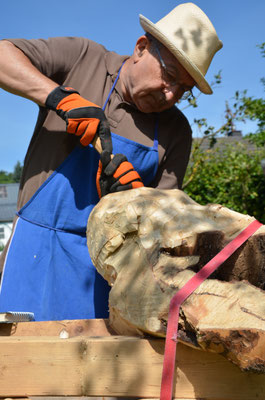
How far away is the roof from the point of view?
24922 millimetres

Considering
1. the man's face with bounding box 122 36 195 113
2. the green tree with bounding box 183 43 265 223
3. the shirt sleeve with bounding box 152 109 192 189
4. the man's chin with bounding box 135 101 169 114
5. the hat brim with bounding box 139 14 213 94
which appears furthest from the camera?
the green tree with bounding box 183 43 265 223

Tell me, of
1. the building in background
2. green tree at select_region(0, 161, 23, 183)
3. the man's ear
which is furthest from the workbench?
green tree at select_region(0, 161, 23, 183)

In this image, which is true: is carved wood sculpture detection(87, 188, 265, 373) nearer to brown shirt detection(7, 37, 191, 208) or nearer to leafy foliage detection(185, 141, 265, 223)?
brown shirt detection(7, 37, 191, 208)

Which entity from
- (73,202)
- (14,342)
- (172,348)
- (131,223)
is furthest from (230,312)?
(73,202)

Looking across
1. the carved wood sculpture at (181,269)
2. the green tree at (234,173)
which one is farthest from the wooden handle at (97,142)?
the green tree at (234,173)

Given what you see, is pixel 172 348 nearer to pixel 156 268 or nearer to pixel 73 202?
pixel 156 268

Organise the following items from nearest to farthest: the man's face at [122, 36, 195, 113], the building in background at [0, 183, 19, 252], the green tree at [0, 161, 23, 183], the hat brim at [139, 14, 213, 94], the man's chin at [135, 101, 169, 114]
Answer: the hat brim at [139, 14, 213, 94] → the man's face at [122, 36, 195, 113] → the man's chin at [135, 101, 169, 114] → the building in background at [0, 183, 19, 252] → the green tree at [0, 161, 23, 183]

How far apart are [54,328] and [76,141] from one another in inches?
41.9

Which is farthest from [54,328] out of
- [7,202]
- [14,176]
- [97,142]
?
[14,176]

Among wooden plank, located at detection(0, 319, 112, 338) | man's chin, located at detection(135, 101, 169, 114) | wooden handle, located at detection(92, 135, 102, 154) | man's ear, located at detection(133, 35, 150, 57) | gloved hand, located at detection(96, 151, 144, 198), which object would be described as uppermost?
man's ear, located at detection(133, 35, 150, 57)

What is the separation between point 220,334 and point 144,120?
1.61m

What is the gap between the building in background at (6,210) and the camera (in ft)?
76.0

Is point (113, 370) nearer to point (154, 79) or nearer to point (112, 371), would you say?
point (112, 371)

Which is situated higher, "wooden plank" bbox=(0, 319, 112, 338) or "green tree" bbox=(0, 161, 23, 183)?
"wooden plank" bbox=(0, 319, 112, 338)
